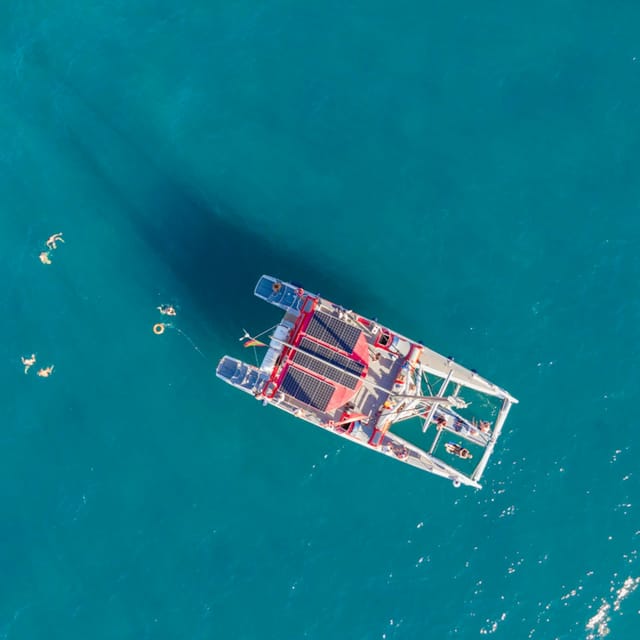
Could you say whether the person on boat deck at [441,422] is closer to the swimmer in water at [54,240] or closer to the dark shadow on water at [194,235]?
the dark shadow on water at [194,235]

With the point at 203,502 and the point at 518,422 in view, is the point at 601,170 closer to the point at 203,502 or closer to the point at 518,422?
the point at 518,422

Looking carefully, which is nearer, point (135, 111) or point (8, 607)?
point (8, 607)

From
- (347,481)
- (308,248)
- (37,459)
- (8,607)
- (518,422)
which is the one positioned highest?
(308,248)

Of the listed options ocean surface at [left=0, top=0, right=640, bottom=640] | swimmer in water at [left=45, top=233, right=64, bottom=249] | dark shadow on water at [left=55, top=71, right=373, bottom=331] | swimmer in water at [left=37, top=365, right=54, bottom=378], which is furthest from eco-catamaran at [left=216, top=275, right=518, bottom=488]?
swimmer in water at [left=45, top=233, right=64, bottom=249]

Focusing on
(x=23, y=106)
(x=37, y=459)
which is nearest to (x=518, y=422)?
(x=37, y=459)

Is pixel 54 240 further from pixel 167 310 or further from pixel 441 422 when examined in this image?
pixel 441 422
